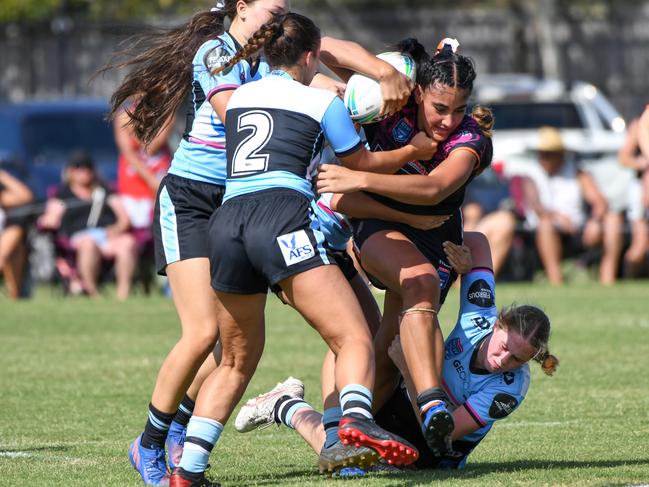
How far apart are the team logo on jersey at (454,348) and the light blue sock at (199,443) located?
1.22 metres

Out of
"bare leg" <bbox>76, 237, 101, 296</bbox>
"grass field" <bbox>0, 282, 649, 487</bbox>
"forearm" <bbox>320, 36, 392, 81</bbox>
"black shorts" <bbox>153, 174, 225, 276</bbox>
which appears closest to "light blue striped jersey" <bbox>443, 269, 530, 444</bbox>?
"grass field" <bbox>0, 282, 649, 487</bbox>

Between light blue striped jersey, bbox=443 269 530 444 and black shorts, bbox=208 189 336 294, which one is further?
light blue striped jersey, bbox=443 269 530 444

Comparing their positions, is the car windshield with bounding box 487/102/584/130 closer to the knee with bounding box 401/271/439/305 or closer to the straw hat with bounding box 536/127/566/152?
the straw hat with bounding box 536/127/566/152

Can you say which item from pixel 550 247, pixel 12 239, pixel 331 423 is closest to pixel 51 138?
pixel 12 239

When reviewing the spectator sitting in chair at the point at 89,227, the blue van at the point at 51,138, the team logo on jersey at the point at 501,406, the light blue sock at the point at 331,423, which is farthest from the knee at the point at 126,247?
the team logo on jersey at the point at 501,406

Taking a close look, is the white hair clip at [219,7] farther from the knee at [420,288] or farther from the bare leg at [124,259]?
the bare leg at [124,259]

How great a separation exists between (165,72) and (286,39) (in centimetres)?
89

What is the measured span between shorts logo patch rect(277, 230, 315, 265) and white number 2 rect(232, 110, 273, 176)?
0.29 metres

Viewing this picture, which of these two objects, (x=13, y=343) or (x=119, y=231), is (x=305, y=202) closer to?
(x=13, y=343)

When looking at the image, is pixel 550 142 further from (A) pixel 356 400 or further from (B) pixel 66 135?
(A) pixel 356 400

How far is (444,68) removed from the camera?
5.50 meters

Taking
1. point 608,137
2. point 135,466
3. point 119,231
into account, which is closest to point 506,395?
point 135,466

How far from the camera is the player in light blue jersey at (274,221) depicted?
15.9 feet

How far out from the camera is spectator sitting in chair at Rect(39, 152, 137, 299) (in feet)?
46.8
